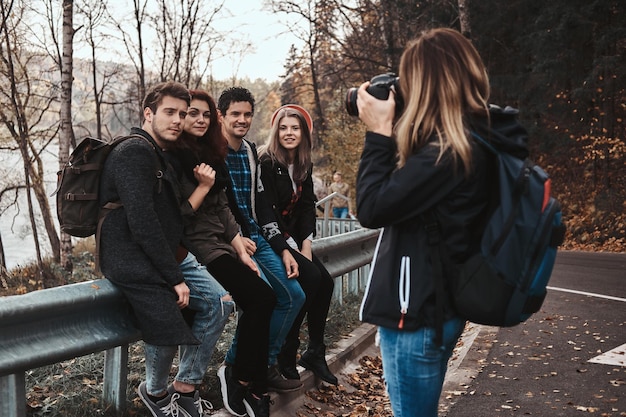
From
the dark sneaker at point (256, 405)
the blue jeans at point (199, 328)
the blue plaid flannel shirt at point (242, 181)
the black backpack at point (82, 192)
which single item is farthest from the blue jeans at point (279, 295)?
the black backpack at point (82, 192)

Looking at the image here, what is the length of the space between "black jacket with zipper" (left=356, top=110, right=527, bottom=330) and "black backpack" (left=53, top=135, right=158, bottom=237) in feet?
5.49

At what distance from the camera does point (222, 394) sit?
443 centimetres

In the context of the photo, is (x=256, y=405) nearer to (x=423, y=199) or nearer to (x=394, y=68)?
(x=423, y=199)

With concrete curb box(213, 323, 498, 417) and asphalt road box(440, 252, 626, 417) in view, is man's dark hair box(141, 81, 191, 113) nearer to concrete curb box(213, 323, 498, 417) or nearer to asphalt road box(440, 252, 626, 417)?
concrete curb box(213, 323, 498, 417)

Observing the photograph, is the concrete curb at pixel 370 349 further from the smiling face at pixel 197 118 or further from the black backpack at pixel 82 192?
the smiling face at pixel 197 118

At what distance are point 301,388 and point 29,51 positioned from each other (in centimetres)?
1573

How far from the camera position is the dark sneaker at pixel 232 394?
169 inches

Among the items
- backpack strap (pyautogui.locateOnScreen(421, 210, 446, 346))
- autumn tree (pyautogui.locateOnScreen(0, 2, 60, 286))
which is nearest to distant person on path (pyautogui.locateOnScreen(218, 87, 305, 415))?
backpack strap (pyautogui.locateOnScreen(421, 210, 446, 346))

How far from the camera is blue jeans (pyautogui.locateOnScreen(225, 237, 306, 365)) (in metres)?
4.80

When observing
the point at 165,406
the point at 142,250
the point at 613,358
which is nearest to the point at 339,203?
the point at 613,358

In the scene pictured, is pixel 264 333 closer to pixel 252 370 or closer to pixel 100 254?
pixel 252 370

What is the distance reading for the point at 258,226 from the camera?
5172mm

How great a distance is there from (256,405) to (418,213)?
7.58 feet

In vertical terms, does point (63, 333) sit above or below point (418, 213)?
below
